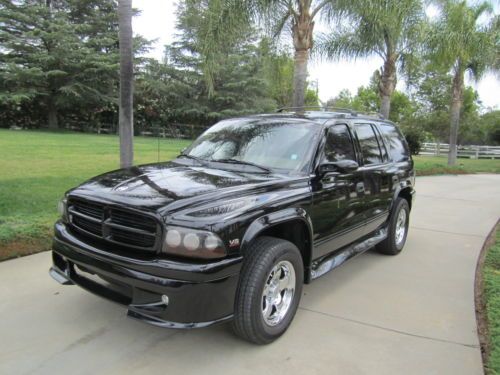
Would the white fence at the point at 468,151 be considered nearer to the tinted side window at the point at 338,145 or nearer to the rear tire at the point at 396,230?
the rear tire at the point at 396,230

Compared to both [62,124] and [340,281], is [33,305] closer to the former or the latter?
[340,281]

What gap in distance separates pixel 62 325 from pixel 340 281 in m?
2.84

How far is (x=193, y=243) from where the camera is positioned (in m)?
2.70

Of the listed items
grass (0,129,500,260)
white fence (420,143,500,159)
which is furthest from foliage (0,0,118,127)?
white fence (420,143,500,159)

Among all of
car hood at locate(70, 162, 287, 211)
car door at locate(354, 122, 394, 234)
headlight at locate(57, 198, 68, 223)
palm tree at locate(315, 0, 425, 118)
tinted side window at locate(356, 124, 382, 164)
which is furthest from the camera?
palm tree at locate(315, 0, 425, 118)

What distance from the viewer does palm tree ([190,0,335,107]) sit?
9672 mm

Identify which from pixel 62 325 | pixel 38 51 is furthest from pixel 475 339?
pixel 38 51

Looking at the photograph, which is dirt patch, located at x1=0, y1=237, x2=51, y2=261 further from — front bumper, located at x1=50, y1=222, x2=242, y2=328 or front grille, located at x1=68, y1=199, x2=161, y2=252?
front bumper, located at x1=50, y1=222, x2=242, y2=328

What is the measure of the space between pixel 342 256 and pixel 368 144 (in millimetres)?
1439

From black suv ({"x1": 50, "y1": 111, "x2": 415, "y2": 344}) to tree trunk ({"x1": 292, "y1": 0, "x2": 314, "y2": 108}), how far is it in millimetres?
6573

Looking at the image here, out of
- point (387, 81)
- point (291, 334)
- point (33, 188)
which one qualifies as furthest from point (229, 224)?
point (387, 81)

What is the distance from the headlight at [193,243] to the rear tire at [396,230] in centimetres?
342

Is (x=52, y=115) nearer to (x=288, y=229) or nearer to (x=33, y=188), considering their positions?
(x=33, y=188)

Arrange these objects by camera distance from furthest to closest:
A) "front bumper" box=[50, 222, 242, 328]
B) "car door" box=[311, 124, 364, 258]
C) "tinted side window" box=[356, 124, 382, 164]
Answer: "tinted side window" box=[356, 124, 382, 164] → "car door" box=[311, 124, 364, 258] → "front bumper" box=[50, 222, 242, 328]
